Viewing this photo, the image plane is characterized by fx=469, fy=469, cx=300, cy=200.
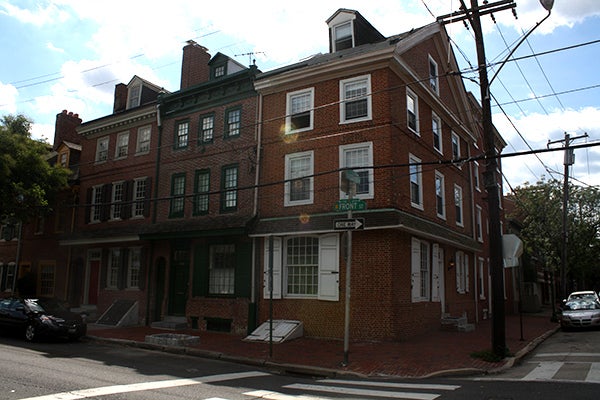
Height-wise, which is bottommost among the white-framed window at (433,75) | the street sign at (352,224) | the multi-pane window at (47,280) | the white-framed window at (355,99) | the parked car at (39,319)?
the parked car at (39,319)

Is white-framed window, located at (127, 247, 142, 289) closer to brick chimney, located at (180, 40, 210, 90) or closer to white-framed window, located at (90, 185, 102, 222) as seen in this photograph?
white-framed window, located at (90, 185, 102, 222)

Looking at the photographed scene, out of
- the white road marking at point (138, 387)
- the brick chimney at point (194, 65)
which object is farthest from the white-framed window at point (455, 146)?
the white road marking at point (138, 387)

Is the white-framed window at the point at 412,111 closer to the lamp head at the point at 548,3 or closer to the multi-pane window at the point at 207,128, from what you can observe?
the lamp head at the point at 548,3

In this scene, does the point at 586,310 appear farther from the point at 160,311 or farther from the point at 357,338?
the point at 160,311

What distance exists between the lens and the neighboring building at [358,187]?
49.4ft

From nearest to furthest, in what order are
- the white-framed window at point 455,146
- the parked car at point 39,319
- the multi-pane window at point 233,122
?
the parked car at point 39,319 → the multi-pane window at point 233,122 → the white-framed window at point 455,146

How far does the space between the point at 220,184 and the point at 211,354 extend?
7901mm

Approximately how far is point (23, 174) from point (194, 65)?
30.7ft

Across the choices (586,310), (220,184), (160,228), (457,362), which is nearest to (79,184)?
(160,228)

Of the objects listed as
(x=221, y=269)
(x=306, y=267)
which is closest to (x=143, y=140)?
(x=221, y=269)

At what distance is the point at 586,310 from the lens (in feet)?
65.5

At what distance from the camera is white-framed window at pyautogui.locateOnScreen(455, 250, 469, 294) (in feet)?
70.4

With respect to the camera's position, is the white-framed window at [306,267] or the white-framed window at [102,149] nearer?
the white-framed window at [306,267]

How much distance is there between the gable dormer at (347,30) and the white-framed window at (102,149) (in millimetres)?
13015
